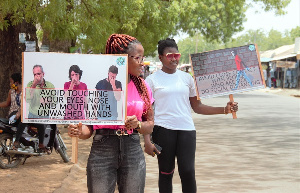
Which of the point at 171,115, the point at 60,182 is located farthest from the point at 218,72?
the point at 60,182

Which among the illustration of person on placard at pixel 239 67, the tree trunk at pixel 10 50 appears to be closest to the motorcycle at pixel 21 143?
the tree trunk at pixel 10 50

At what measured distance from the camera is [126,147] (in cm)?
420

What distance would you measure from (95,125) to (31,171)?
5509mm

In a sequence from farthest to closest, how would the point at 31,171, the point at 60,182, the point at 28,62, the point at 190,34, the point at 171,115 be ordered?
1. the point at 190,34
2. the point at 31,171
3. the point at 60,182
4. the point at 171,115
5. the point at 28,62

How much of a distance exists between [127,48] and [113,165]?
0.78 m

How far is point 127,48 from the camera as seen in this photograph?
14.0 ft

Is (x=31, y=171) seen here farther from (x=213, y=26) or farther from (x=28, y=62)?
(x=213, y=26)

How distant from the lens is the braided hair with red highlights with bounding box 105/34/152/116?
4.29 m

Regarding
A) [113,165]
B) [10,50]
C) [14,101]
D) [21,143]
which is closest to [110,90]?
[113,165]

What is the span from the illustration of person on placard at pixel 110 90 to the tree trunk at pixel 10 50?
8.63 m

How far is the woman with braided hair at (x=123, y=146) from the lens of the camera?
4168mm

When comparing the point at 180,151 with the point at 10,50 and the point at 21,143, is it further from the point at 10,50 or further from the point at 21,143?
the point at 10,50

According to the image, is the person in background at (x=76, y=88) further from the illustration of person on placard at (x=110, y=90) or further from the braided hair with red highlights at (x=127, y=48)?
the braided hair with red highlights at (x=127, y=48)

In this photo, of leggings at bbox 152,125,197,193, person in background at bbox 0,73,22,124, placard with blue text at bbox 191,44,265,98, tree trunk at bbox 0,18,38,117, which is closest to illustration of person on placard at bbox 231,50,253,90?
placard with blue text at bbox 191,44,265,98
